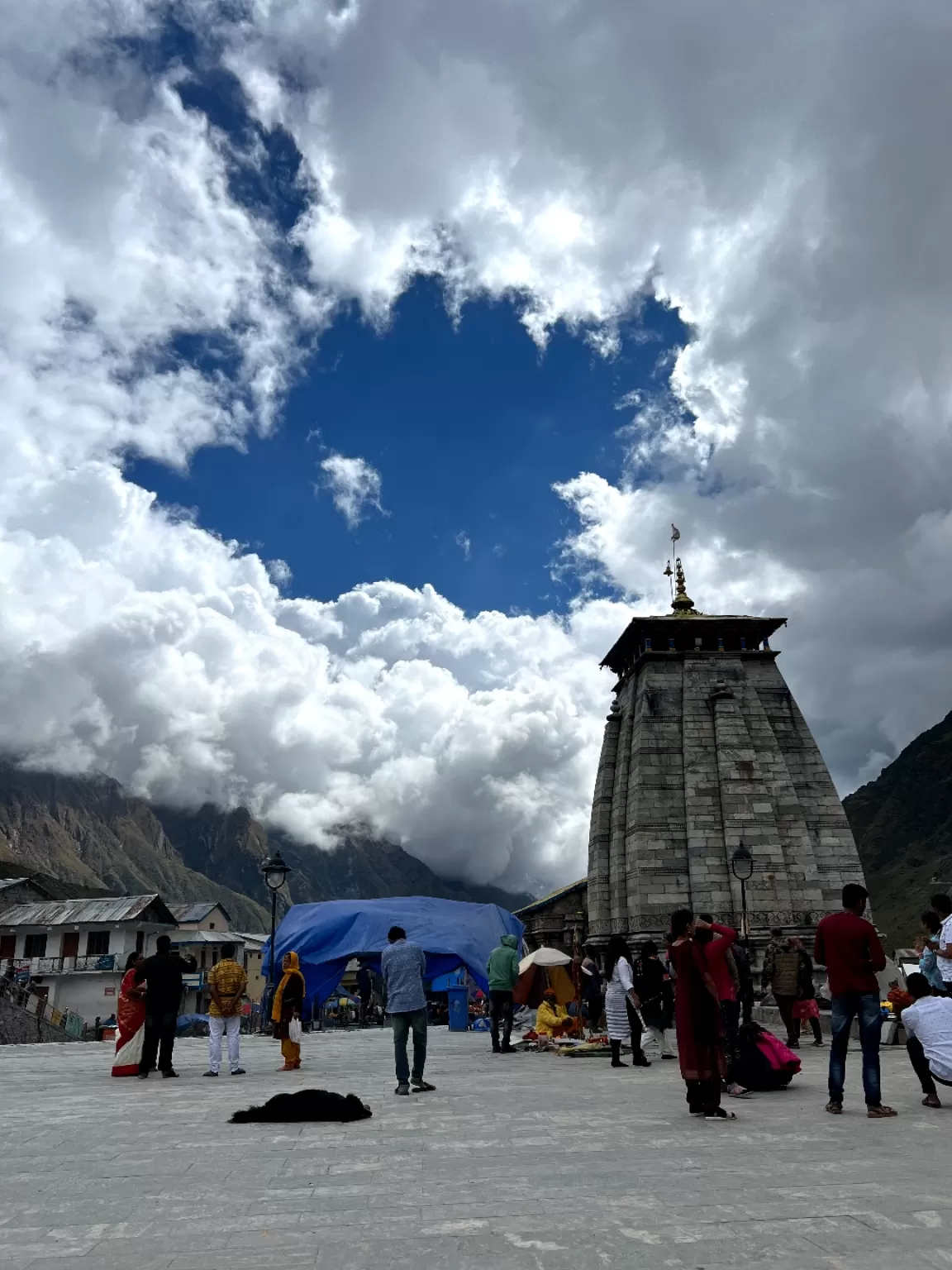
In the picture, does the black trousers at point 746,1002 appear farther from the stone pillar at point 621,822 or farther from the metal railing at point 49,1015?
the metal railing at point 49,1015

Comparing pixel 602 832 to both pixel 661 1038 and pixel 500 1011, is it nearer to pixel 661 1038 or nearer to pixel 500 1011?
pixel 500 1011

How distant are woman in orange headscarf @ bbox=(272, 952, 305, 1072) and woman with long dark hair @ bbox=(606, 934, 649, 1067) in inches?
158

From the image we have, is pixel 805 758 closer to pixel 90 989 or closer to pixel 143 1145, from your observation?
pixel 143 1145

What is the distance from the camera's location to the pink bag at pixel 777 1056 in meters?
8.71

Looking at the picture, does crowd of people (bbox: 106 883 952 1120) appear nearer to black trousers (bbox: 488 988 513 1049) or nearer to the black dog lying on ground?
black trousers (bbox: 488 988 513 1049)

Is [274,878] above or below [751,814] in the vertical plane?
below

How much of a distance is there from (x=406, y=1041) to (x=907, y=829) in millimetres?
111230

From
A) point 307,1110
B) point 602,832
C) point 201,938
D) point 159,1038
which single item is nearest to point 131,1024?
point 159,1038

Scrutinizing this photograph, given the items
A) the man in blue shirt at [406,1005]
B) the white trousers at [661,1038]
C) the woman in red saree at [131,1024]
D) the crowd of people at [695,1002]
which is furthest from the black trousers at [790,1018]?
the woman in red saree at [131,1024]

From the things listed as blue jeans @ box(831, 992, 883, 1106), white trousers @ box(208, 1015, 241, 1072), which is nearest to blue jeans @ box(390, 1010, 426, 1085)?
white trousers @ box(208, 1015, 241, 1072)

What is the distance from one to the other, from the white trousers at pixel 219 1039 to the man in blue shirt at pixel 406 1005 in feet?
10.2

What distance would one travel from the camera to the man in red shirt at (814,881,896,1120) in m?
7.17

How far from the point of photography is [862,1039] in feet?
23.4

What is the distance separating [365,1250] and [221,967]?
8193mm
